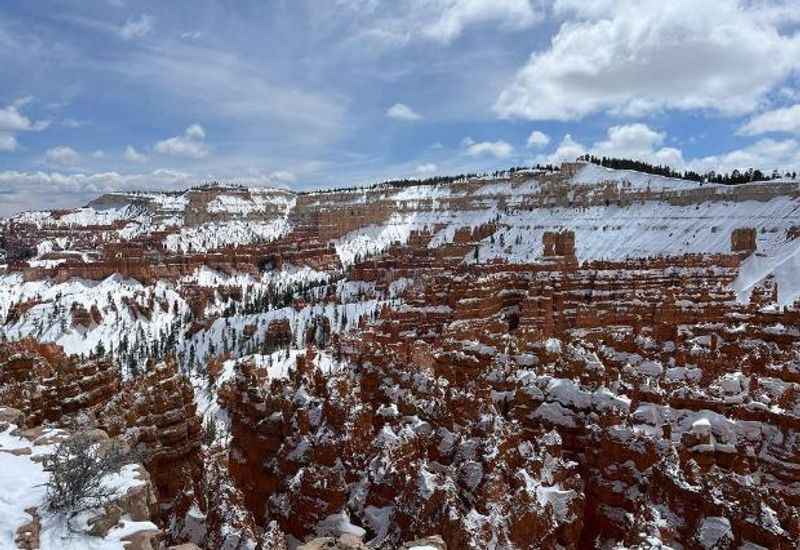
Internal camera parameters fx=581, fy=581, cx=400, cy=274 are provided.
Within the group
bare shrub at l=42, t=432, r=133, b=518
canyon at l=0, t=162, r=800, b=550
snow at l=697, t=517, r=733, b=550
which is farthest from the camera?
canyon at l=0, t=162, r=800, b=550

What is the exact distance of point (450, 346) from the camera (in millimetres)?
31453

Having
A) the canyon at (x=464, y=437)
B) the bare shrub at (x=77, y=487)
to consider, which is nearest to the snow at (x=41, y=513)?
the canyon at (x=464, y=437)

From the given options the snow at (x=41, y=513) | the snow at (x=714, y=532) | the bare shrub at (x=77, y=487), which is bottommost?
the snow at (x=714, y=532)

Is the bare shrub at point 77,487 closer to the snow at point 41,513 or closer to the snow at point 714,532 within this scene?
the snow at point 41,513

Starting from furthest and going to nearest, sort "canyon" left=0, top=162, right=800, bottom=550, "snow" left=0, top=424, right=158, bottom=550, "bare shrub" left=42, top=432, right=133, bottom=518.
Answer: "canyon" left=0, top=162, right=800, bottom=550, "bare shrub" left=42, top=432, right=133, bottom=518, "snow" left=0, top=424, right=158, bottom=550

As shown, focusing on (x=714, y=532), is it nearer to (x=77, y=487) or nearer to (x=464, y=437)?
(x=464, y=437)

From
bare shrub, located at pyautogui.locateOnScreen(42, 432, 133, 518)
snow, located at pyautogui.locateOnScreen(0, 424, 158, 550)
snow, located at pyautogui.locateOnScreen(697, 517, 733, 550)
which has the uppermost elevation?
bare shrub, located at pyautogui.locateOnScreen(42, 432, 133, 518)

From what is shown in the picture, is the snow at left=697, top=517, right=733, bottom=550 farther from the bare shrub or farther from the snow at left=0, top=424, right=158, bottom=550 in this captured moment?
the bare shrub

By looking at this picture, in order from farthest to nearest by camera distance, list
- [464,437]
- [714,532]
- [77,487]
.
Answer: [464,437]
[714,532]
[77,487]

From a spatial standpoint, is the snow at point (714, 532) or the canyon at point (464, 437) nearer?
the snow at point (714, 532)

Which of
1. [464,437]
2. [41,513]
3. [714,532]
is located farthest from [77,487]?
[714,532]

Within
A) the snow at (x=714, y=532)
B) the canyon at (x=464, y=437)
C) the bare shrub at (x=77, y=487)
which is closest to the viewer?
the bare shrub at (x=77, y=487)

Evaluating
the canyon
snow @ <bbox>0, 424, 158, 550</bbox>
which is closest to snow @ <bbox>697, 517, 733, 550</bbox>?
the canyon

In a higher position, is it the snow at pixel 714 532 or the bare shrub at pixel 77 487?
the bare shrub at pixel 77 487
